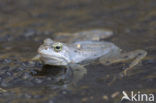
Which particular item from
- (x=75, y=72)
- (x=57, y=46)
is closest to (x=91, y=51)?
(x=75, y=72)

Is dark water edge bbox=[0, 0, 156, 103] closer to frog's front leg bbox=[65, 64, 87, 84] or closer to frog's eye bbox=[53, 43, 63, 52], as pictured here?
frog's front leg bbox=[65, 64, 87, 84]

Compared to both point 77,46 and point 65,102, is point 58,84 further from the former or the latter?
point 77,46

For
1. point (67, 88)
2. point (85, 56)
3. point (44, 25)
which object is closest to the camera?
point (67, 88)

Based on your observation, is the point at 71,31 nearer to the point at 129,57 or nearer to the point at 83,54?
the point at 83,54

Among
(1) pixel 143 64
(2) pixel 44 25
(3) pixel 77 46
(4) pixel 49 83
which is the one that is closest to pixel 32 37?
(2) pixel 44 25

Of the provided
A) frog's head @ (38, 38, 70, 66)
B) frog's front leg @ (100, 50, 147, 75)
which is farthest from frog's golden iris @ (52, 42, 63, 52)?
frog's front leg @ (100, 50, 147, 75)
